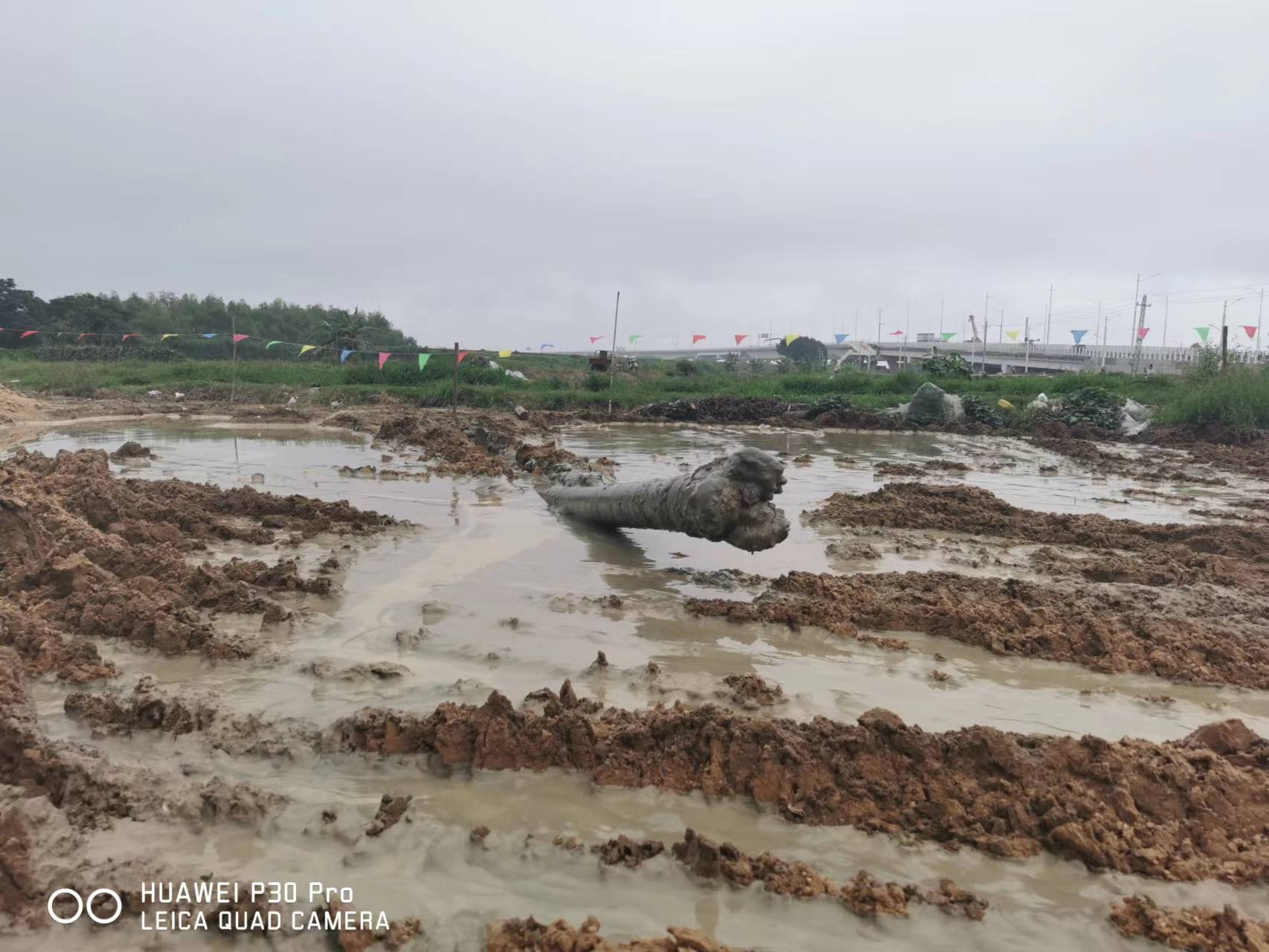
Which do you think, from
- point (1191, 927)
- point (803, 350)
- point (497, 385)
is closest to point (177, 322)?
point (497, 385)

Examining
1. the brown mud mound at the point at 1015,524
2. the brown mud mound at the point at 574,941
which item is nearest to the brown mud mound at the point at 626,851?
the brown mud mound at the point at 574,941

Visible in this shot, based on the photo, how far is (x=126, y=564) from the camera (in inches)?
212

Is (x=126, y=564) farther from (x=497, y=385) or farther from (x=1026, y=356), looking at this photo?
(x=1026, y=356)

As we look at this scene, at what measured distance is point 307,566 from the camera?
6035 millimetres

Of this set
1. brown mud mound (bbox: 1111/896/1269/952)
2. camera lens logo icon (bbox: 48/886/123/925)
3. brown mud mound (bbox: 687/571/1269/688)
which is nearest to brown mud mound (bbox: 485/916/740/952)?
camera lens logo icon (bbox: 48/886/123/925)

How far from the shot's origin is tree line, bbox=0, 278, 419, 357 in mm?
44281

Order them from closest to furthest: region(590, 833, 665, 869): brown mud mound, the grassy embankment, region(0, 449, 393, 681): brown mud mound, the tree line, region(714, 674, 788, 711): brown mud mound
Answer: region(590, 833, 665, 869): brown mud mound
region(714, 674, 788, 711): brown mud mound
region(0, 449, 393, 681): brown mud mound
the grassy embankment
the tree line

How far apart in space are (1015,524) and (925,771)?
6024 millimetres

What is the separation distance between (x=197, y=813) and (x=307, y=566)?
11.6 ft

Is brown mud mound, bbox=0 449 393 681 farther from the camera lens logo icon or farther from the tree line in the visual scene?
the tree line

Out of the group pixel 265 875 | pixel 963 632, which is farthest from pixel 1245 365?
pixel 265 875

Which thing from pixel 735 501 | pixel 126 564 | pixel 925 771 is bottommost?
pixel 925 771

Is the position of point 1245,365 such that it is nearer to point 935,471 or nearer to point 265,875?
point 935,471

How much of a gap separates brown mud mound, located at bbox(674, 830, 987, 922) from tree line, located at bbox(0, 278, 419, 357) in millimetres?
38169
